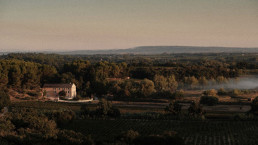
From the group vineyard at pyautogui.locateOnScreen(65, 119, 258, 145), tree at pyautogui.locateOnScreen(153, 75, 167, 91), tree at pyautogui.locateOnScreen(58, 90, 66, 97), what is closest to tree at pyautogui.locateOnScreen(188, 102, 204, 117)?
vineyard at pyautogui.locateOnScreen(65, 119, 258, 145)

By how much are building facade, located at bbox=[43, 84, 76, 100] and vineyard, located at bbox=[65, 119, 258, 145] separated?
24316mm

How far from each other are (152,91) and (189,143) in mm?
31068

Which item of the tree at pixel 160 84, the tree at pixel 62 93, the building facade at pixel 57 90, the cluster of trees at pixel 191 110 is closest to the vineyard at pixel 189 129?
the cluster of trees at pixel 191 110

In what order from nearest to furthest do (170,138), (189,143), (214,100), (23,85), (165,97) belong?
(170,138) → (189,143) → (214,100) → (165,97) → (23,85)

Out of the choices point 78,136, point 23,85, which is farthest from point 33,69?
point 78,136

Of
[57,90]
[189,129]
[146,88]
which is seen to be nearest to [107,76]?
[57,90]

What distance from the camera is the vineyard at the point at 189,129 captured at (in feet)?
73.9

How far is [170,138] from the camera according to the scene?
58.9 ft

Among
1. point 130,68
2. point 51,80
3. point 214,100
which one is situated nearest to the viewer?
point 214,100

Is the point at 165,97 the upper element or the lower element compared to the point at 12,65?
lower

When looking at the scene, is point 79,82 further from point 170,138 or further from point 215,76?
point 170,138

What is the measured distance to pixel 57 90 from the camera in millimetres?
Result: 55188

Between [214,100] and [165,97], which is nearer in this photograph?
[214,100]

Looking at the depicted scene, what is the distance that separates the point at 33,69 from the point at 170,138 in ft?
152
